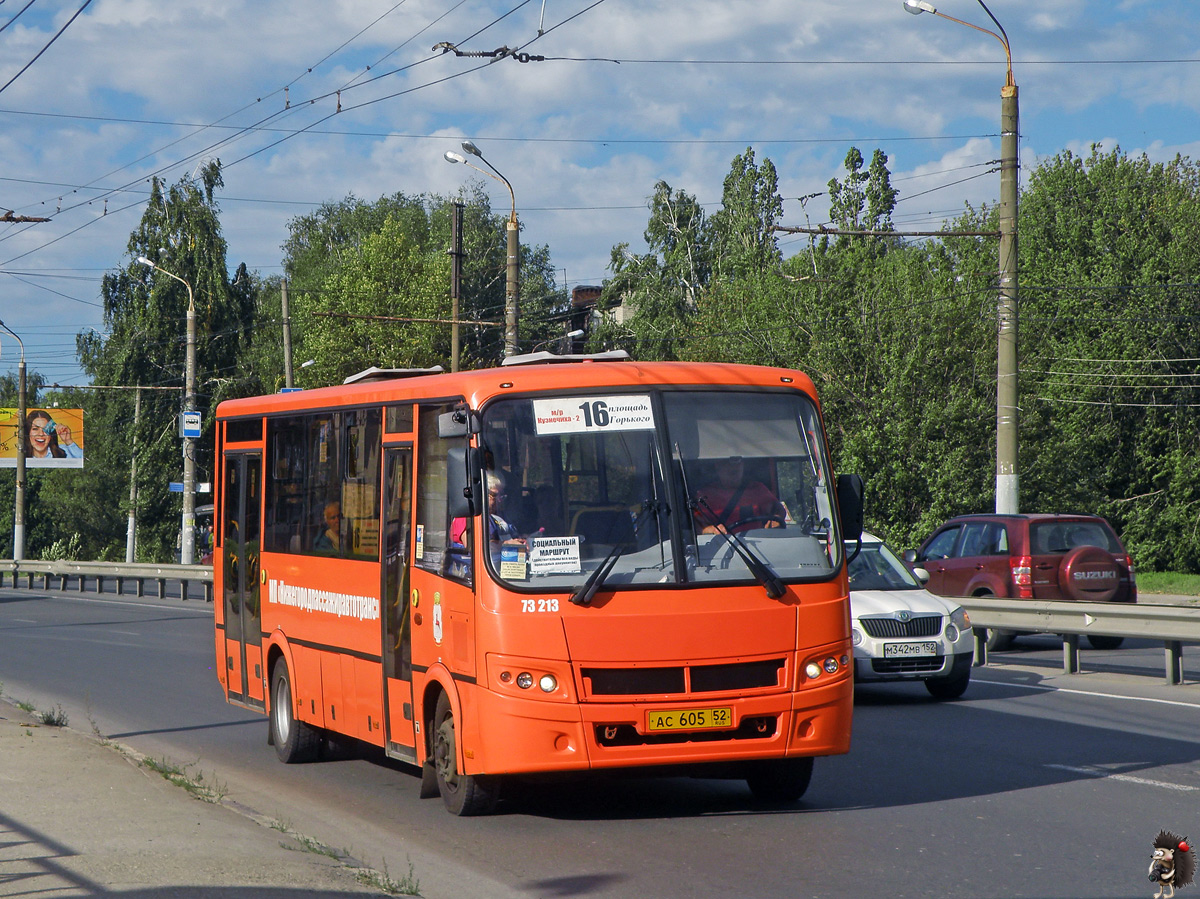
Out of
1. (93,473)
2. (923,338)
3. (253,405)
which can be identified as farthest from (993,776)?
(93,473)

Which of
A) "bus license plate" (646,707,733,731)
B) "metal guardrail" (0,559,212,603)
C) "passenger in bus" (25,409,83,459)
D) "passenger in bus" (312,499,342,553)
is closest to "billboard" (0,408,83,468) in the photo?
"passenger in bus" (25,409,83,459)

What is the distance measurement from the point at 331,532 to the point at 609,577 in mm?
3123

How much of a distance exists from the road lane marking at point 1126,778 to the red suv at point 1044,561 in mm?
9287

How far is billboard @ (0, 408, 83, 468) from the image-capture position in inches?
2601

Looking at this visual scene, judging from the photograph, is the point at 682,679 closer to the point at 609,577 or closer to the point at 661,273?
the point at 609,577

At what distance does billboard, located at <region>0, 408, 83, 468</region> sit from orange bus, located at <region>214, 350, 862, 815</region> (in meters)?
61.1

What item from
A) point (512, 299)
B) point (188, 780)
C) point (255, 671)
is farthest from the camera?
point (512, 299)

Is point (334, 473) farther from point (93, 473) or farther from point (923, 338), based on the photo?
point (93, 473)

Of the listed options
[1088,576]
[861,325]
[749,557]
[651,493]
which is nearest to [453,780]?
[651,493]

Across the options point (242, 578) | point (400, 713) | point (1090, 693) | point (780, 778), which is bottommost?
point (1090, 693)

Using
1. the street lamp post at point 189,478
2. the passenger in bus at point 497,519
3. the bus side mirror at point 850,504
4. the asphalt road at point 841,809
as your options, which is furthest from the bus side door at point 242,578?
the street lamp post at point 189,478

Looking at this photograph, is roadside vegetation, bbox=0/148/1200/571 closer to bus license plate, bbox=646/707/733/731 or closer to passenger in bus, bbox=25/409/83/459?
passenger in bus, bbox=25/409/83/459

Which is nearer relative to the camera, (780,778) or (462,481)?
(462,481)

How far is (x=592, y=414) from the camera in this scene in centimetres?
827
